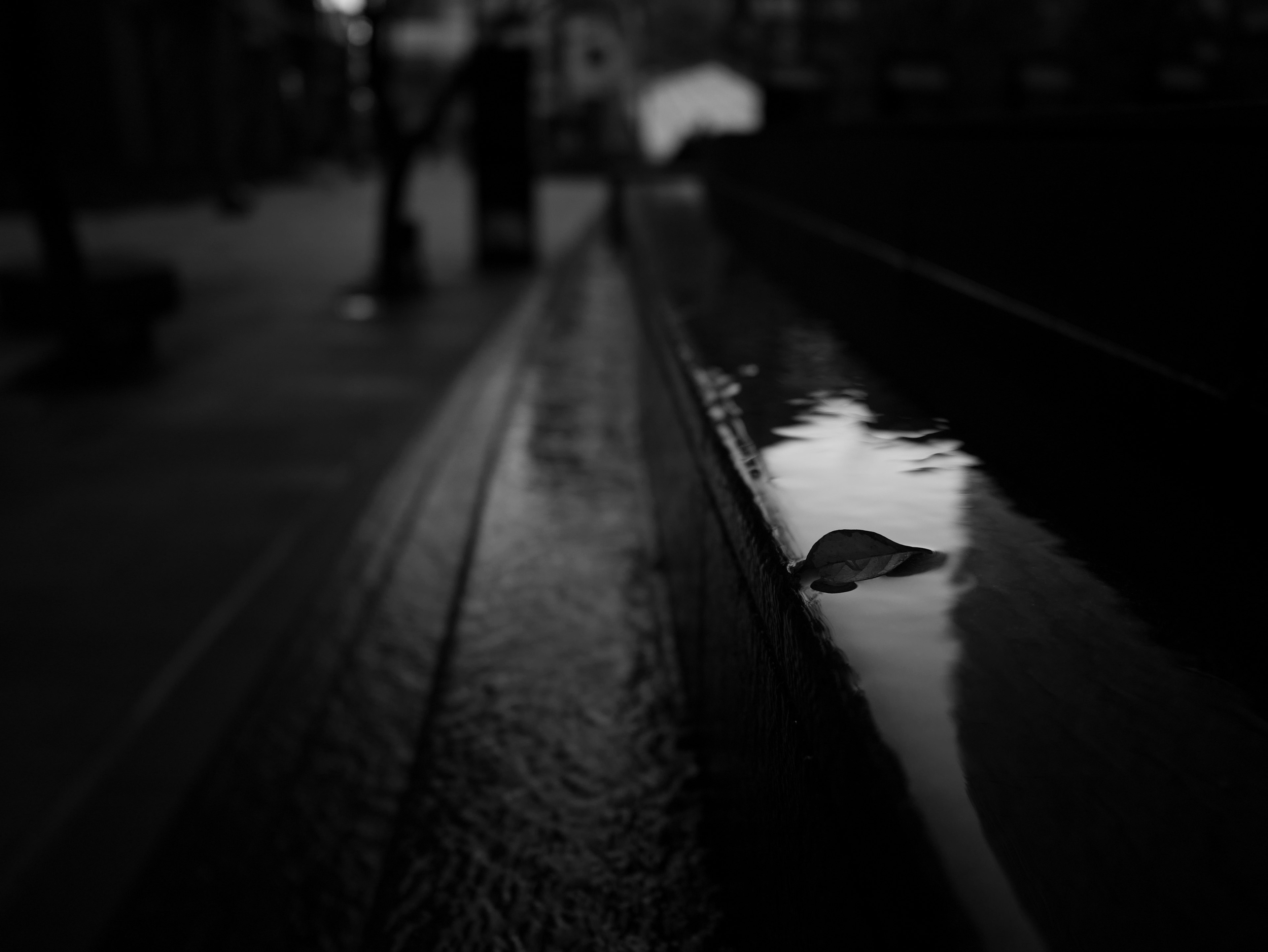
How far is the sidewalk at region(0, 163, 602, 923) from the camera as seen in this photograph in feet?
8.12

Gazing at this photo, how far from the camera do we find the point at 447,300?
31.5 ft

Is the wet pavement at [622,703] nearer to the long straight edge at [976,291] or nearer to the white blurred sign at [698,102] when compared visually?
the long straight edge at [976,291]

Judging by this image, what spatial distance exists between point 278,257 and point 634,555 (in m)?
11.3

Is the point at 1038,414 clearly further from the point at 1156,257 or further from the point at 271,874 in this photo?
the point at 271,874

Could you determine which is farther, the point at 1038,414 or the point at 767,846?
the point at 1038,414

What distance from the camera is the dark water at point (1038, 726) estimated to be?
1.57 ft

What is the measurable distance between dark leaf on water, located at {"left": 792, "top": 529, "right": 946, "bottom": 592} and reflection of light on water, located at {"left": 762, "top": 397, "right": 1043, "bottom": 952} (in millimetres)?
14

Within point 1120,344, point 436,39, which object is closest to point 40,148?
point 1120,344

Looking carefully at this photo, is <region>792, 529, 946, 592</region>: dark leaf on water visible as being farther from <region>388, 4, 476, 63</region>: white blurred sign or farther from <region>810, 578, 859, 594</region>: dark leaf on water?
<region>388, 4, 476, 63</region>: white blurred sign

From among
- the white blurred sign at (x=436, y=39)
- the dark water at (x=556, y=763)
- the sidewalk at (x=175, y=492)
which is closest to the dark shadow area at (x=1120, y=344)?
the dark water at (x=556, y=763)

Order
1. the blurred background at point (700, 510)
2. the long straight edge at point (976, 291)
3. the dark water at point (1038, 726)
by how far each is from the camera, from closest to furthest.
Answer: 1. the dark water at point (1038, 726)
2. the blurred background at point (700, 510)
3. the long straight edge at point (976, 291)

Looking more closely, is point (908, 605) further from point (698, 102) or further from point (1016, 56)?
point (698, 102)

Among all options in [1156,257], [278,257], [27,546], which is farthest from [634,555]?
[278,257]

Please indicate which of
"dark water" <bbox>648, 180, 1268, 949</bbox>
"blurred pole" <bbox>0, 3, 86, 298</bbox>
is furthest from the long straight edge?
"blurred pole" <bbox>0, 3, 86, 298</bbox>
